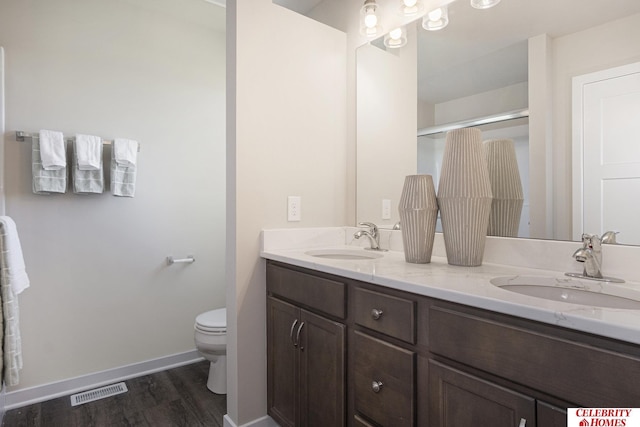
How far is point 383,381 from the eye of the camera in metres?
1.12

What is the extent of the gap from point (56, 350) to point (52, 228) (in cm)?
76

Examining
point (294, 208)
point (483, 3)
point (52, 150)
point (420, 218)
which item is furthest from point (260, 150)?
point (52, 150)

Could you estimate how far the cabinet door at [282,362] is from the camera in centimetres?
156

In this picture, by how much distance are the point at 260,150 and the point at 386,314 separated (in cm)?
104

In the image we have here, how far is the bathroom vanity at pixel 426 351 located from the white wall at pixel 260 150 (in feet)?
0.37

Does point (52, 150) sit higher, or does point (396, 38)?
point (396, 38)

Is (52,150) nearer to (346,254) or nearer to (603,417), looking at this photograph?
(346,254)

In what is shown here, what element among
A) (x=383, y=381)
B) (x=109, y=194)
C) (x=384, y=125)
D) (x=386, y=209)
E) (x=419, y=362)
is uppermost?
(x=384, y=125)

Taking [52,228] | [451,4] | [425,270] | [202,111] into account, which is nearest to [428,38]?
[451,4]

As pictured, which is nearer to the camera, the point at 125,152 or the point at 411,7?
the point at 411,7

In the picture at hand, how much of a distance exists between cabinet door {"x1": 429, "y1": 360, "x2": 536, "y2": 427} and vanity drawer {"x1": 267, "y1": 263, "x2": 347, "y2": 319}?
42 centimetres

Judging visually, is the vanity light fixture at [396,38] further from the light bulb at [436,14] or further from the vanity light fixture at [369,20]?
the light bulb at [436,14]

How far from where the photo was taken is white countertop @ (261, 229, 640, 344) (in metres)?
0.67

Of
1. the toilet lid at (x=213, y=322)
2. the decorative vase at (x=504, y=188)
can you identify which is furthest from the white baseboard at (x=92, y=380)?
the decorative vase at (x=504, y=188)
